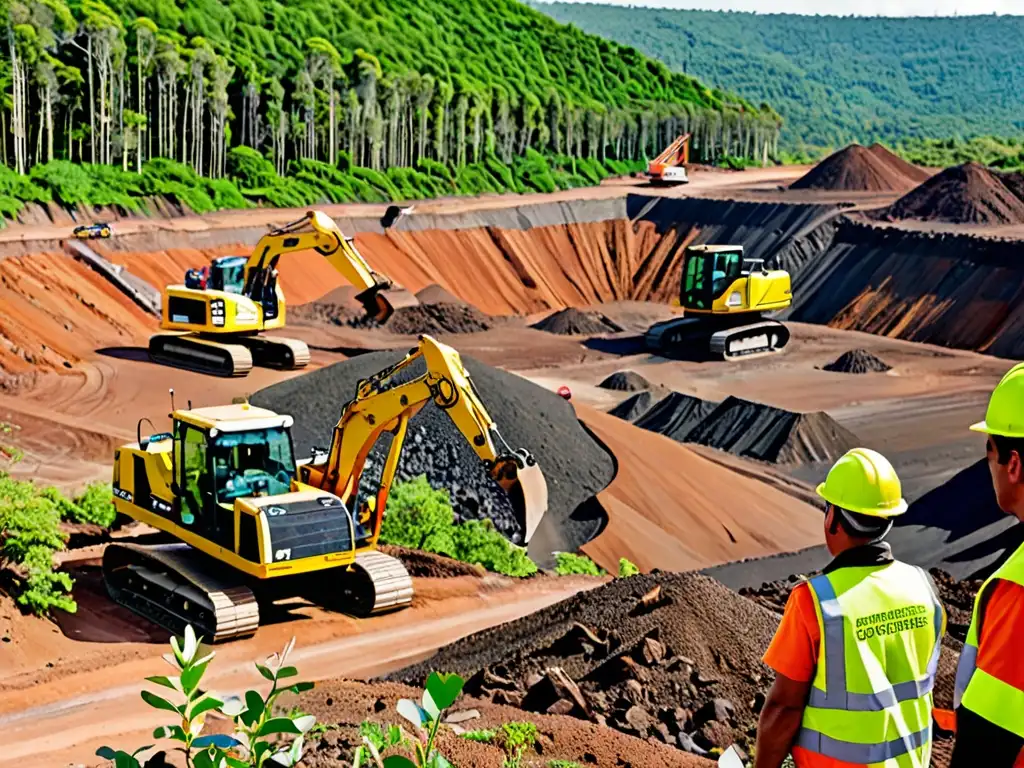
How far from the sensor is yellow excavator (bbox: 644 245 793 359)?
34.1m

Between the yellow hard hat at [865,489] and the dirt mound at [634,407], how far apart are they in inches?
917

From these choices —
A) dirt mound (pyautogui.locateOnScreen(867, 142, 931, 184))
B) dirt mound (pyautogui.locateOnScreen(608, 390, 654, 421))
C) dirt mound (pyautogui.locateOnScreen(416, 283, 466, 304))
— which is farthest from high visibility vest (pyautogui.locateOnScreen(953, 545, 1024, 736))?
dirt mound (pyautogui.locateOnScreen(867, 142, 931, 184))

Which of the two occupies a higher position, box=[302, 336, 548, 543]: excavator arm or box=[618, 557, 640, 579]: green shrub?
box=[302, 336, 548, 543]: excavator arm

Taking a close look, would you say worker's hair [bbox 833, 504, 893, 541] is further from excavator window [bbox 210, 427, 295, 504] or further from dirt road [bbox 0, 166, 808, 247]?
dirt road [bbox 0, 166, 808, 247]

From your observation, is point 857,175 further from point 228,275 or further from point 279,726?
point 279,726

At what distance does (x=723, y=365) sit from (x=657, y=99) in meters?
64.6

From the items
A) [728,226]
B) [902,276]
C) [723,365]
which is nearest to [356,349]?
[723,365]

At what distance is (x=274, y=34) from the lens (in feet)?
234

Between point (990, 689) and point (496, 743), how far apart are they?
17.3 ft

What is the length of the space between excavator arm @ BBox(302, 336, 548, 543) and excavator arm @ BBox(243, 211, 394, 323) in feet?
24.1

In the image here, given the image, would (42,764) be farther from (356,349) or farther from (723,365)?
(723,365)

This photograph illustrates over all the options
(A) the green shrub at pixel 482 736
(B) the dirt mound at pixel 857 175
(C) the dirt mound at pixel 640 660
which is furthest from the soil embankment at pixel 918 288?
(A) the green shrub at pixel 482 736

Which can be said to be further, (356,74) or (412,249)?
(356,74)

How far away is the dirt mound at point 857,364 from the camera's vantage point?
112 ft
